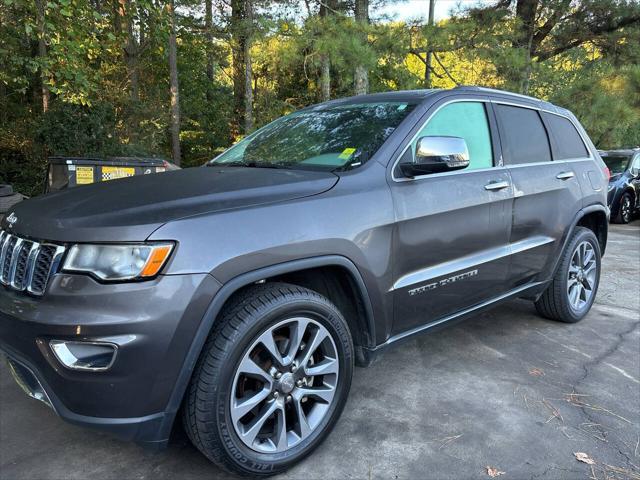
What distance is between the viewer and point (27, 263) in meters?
2.12

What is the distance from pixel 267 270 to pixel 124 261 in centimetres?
57

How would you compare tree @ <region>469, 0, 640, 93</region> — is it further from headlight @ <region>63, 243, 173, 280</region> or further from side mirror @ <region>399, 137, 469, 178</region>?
headlight @ <region>63, 243, 173, 280</region>

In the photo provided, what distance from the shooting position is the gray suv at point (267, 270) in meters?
1.95

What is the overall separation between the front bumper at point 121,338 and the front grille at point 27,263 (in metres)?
0.07

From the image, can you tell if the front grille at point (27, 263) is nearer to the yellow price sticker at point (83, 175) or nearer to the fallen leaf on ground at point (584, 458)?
the fallen leaf on ground at point (584, 458)

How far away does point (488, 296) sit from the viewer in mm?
3369

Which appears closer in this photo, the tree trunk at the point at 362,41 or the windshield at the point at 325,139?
the windshield at the point at 325,139

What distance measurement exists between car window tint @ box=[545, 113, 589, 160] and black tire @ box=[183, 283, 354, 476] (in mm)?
2710

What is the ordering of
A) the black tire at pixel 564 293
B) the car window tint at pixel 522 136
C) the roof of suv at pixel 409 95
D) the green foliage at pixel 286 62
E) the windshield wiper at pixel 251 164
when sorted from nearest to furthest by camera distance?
the windshield wiper at pixel 251 164 → the roof of suv at pixel 409 95 → the car window tint at pixel 522 136 → the black tire at pixel 564 293 → the green foliage at pixel 286 62

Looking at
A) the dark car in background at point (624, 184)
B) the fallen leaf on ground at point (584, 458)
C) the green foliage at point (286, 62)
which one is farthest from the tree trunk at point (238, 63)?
the fallen leaf on ground at point (584, 458)

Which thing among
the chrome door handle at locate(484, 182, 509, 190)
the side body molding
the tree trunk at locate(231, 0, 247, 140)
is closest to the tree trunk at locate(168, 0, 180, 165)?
the tree trunk at locate(231, 0, 247, 140)

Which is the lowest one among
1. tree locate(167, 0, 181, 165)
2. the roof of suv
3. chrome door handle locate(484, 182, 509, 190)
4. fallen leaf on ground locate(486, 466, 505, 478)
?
fallen leaf on ground locate(486, 466, 505, 478)

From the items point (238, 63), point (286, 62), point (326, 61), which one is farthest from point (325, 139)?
point (238, 63)

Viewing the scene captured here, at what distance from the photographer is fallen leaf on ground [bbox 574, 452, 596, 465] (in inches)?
96.7
